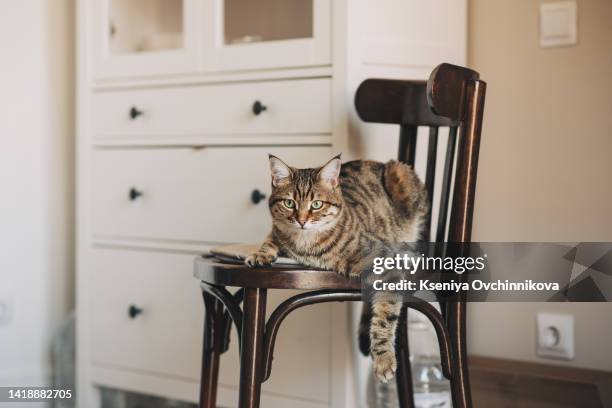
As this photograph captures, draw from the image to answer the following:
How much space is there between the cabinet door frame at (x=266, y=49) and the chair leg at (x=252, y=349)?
0.62 m

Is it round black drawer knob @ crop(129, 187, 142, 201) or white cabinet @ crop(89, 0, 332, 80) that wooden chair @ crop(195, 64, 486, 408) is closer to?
white cabinet @ crop(89, 0, 332, 80)

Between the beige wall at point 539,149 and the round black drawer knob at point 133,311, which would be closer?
the beige wall at point 539,149

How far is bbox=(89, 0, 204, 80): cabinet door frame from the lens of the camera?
66.7 inches

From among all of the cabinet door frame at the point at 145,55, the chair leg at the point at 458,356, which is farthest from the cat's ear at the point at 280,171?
the cabinet door frame at the point at 145,55

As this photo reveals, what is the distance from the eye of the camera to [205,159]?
1.69 m

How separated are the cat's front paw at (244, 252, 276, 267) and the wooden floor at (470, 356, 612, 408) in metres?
0.79

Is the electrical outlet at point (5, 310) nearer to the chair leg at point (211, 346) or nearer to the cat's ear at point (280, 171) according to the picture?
the chair leg at point (211, 346)

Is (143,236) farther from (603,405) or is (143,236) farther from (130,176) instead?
(603,405)

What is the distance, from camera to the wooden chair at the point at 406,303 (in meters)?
1.10

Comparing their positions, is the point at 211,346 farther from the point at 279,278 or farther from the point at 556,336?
the point at 556,336

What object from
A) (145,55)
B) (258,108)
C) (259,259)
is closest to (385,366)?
(259,259)

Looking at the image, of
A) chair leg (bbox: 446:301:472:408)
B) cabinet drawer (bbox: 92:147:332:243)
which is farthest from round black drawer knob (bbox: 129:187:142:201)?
chair leg (bbox: 446:301:472:408)

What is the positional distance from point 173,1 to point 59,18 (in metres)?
0.50

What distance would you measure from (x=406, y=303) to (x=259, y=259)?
10.2 inches
